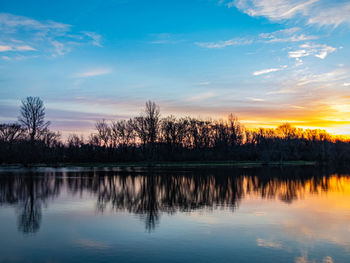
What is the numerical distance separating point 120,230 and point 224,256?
5.03 m

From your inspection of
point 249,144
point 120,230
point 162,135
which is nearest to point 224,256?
point 120,230

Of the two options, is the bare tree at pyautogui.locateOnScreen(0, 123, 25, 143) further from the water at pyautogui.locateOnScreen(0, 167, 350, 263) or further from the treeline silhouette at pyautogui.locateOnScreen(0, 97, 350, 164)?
the water at pyautogui.locateOnScreen(0, 167, 350, 263)

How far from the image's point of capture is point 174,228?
13.6 metres

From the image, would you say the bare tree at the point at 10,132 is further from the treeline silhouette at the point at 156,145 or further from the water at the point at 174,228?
the water at the point at 174,228

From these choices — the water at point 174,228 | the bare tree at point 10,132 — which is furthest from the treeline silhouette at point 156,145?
the water at point 174,228

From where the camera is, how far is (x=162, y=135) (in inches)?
3681

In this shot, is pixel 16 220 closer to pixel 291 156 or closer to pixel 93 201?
pixel 93 201

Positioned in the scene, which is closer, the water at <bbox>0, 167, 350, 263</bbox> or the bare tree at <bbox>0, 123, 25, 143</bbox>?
Result: the water at <bbox>0, 167, 350, 263</bbox>

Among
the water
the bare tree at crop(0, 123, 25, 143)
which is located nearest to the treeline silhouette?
the bare tree at crop(0, 123, 25, 143)

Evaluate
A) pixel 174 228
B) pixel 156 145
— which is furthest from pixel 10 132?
pixel 174 228

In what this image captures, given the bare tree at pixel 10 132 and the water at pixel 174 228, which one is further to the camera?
the bare tree at pixel 10 132

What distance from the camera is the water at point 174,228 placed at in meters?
10.1

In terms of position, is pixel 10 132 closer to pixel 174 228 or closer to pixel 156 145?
pixel 156 145

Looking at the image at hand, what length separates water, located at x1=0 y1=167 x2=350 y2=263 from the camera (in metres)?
10.1
